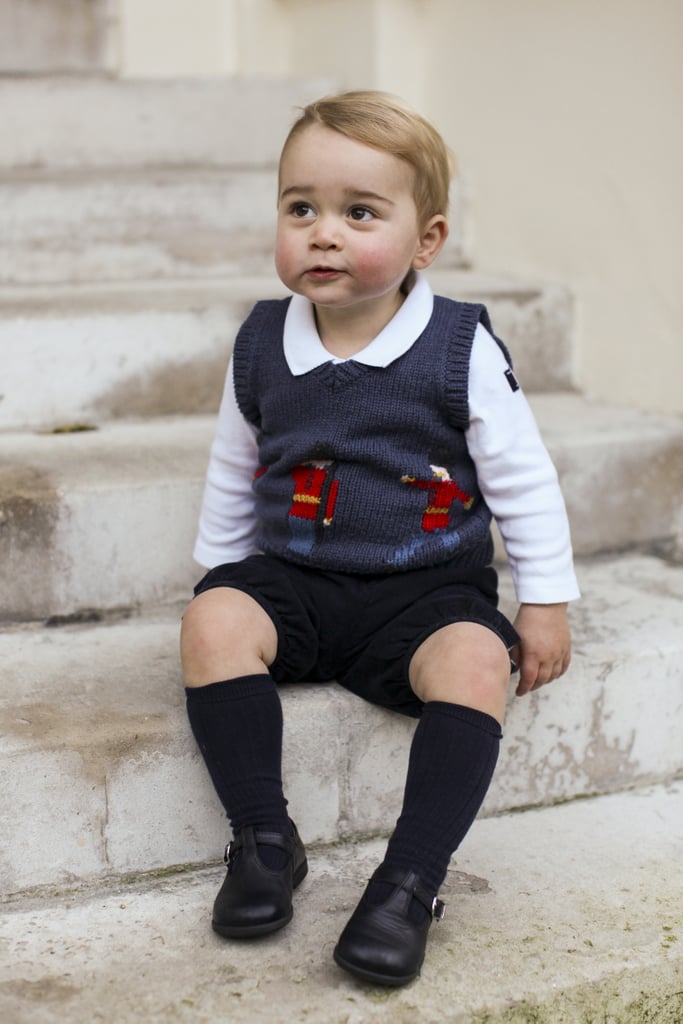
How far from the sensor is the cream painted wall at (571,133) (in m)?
2.31

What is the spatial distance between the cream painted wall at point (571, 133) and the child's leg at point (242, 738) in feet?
3.88

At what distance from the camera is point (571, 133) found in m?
2.52

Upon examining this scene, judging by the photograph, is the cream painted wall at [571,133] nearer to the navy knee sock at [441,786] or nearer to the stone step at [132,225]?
the stone step at [132,225]

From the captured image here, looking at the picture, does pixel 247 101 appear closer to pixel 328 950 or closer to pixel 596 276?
pixel 596 276

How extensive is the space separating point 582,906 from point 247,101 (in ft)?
7.18

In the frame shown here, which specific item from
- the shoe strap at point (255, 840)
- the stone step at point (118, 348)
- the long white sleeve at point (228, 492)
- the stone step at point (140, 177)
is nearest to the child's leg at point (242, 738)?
the shoe strap at point (255, 840)

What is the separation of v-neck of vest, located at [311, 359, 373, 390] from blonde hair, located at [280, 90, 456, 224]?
0.71 feet

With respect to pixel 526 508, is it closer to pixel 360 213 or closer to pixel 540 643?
pixel 540 643

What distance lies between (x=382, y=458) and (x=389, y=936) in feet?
2.05

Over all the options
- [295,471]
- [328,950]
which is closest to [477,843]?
[328,950]

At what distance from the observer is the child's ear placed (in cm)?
166

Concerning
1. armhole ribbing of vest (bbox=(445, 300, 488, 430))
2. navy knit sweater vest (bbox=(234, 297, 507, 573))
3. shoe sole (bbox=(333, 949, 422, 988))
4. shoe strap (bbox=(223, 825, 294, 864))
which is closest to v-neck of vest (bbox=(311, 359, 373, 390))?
navy knit sweater vest (bbox=(234, 297, 507, 573))

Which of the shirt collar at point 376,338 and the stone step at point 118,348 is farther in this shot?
the stone step at point 118,348

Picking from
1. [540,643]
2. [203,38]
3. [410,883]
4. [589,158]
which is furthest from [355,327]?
[203,38]
